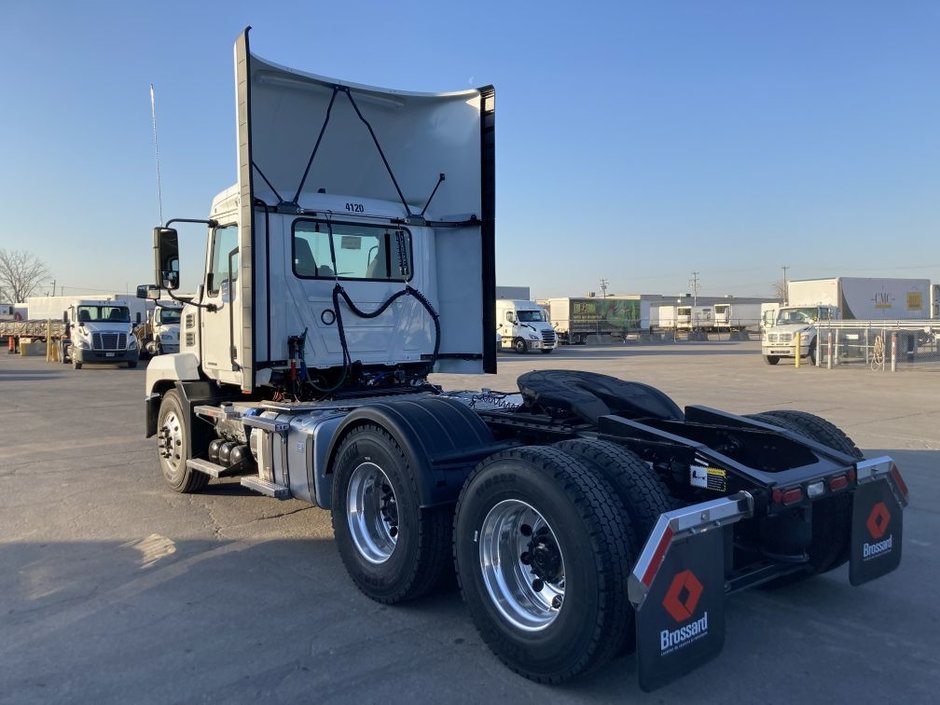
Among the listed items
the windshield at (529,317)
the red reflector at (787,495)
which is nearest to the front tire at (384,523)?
the red reflector at (787,495)

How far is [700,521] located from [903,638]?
1.80 m

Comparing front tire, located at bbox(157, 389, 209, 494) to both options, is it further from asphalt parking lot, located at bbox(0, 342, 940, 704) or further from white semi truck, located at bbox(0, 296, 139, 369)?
white semi truck, located at bbox(0, 296, 139, 369)

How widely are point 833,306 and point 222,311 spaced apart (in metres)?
29.7

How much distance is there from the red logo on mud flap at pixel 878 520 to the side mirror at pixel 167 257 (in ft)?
19.0

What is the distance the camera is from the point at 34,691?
355 centimetres

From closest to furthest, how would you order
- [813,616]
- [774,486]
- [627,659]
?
[774,486]
[627,659]
[813,616]

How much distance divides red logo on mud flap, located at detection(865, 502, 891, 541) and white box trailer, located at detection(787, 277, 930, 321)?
33.1 meters

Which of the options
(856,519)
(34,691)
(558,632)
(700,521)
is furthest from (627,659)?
(34,691)

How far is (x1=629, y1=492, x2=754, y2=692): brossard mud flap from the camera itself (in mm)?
3000

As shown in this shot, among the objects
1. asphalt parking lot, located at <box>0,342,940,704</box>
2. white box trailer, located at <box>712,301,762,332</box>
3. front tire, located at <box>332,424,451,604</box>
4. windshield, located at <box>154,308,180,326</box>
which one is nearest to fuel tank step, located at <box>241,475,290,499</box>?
asphalt parking lot, located at <box>0,342,940,704</box>

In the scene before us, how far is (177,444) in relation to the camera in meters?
7.48

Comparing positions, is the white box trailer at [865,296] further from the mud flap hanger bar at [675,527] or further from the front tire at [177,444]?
the mud flap hanger bar at [675,527]

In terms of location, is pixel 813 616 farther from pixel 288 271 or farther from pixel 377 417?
pixel 288 271

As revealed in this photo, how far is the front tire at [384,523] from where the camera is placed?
4.25m
